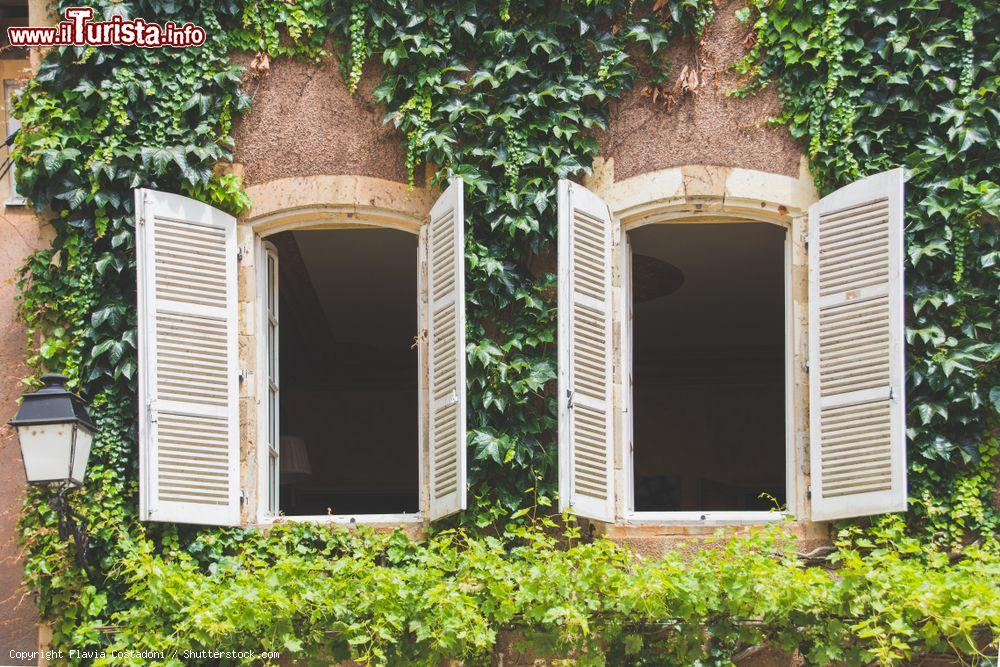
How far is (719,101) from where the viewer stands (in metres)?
7.84

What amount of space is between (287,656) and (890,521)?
314cm

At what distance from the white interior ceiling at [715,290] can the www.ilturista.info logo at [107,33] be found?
143 inches

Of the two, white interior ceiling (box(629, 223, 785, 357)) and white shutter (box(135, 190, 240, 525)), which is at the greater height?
white interior ceiling (box(629, 223, 785, 357))

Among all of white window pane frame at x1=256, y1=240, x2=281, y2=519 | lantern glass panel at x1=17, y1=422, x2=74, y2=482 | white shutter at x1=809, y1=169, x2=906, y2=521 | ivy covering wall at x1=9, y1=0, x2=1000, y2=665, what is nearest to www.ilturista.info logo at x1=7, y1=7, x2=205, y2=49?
ivy covering wall at x1=9, y1=0, x2=1000, y2=665

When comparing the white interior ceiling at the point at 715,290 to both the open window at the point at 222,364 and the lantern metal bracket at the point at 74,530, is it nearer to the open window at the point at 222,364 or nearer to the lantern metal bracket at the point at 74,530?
the open window at the point at 222,364

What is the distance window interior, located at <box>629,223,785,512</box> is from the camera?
13.4 meters

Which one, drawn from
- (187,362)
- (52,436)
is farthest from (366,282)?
(52,436)

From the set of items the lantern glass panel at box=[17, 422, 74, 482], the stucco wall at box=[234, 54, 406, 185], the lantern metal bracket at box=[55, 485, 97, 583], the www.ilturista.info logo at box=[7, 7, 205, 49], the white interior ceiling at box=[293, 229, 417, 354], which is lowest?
the lantern metal bracket at box=[55, 485, 97, 583]

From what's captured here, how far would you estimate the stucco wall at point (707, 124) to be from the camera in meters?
7.75

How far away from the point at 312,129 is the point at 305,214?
19.0 inches

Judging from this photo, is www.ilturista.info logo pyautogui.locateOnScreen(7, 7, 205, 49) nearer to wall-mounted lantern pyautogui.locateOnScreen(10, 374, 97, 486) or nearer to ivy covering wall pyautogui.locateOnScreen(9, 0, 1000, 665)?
ivy covering wall pyautogui.locateOnScreen(9, 0, 1000, 665)

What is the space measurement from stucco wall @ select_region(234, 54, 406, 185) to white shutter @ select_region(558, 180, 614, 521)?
1.09 metres

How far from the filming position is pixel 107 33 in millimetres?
7746

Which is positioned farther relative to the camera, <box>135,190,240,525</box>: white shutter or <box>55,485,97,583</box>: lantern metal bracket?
<box>135,190,240,525</box>: white shutter
